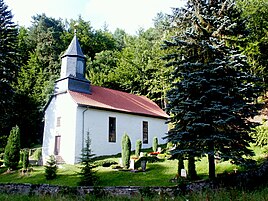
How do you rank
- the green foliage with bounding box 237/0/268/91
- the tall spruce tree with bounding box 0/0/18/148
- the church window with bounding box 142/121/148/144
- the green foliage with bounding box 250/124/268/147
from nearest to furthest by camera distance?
the green foliage with bounding box 250/124/268/147
the green foliage with bounding box 237/0/268/91
the tall spruce tree with bounding box 0/0/18/148
the church window with bounding box 142/121/148/144

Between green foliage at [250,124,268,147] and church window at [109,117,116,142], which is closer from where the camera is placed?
green foliage at [250,124,268,147]

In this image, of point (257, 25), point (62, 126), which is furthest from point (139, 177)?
point (257, 25)

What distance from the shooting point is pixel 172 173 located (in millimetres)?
13656

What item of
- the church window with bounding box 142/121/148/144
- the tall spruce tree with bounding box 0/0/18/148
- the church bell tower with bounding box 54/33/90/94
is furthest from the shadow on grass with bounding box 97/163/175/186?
the tall spruce tree with bounding box 0/0/18/148

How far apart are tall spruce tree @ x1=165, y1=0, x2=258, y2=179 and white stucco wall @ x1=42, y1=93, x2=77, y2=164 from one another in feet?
37.5

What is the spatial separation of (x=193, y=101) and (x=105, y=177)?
7132mm

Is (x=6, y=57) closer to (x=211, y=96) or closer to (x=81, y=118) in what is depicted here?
(x=81, y=118)

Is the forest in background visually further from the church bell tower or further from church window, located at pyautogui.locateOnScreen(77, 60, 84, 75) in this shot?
church window, located at pyautogui.locateOnScreen(77, 60, 84, 75)

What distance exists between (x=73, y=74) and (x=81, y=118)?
429cm

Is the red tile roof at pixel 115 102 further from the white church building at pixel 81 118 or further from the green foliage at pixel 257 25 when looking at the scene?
the green foliage at pixel 257 25

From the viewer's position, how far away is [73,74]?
22.4 meters

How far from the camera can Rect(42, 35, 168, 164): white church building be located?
20141 millimetres

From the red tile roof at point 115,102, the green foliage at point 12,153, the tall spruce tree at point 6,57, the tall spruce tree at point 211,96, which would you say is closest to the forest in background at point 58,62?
the tall spruce tree at point 6,57

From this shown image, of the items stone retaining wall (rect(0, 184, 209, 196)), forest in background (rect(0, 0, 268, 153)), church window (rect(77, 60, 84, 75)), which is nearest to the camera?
stone retaining wall (rect(0, 184, 209, 196))
